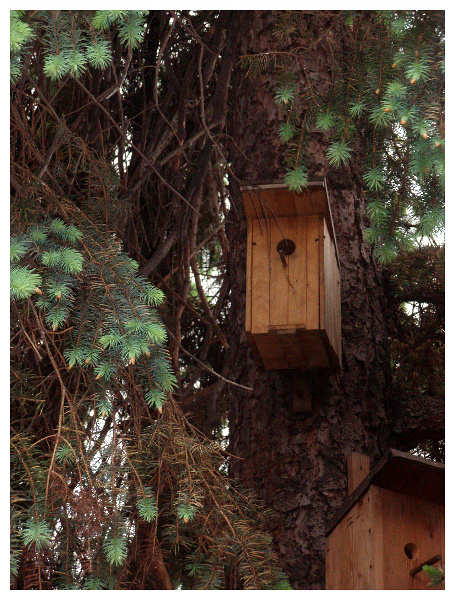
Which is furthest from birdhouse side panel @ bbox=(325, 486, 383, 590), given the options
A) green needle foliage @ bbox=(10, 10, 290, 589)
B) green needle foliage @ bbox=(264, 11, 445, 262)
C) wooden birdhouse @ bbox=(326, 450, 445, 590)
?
green needle foliage @ bbox=(264, 11, 445, 262)

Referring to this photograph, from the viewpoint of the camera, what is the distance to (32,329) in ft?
8.10

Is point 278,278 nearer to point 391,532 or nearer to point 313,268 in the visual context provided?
point 313,268

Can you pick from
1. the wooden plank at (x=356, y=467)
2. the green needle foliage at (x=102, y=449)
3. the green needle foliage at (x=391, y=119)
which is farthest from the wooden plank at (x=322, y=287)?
the wooden plank at (x=356, y=467)

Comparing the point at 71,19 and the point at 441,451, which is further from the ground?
the point at 71,19

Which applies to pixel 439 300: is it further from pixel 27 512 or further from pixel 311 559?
pixel 27 512

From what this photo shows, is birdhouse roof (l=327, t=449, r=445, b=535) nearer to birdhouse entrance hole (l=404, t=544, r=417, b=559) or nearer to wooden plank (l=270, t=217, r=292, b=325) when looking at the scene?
birdhouse entrance hole (l=404, t=544, r=417, b=559)

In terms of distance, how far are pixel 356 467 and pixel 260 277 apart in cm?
73

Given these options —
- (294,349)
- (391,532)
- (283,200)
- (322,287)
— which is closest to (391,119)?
(283,200)

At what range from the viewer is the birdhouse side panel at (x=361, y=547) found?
A: 7.38 feet

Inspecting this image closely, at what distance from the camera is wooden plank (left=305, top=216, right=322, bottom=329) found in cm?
260

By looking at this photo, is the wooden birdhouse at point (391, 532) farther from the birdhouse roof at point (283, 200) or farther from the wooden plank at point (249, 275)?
the birdhouse roof at point (283, 200)

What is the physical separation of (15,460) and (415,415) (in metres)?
1.45

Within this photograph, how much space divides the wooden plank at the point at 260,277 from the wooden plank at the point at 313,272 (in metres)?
0.12

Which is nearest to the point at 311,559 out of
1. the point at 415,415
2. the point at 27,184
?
Answer: the point at 415,415
